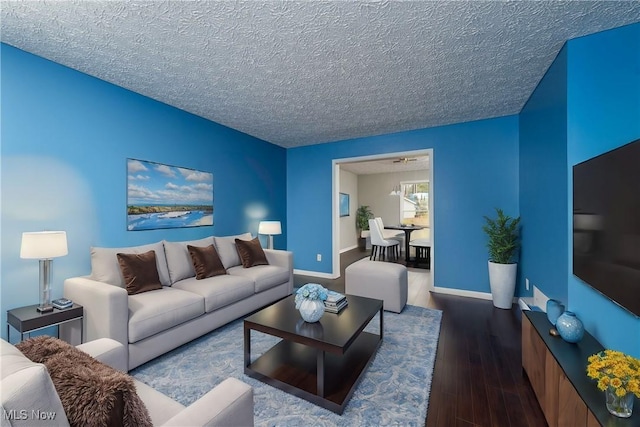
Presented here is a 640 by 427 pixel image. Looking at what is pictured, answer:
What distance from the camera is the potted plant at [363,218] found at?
8492mm

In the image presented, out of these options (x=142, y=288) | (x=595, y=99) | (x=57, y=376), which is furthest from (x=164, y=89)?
(x=595, y=99)

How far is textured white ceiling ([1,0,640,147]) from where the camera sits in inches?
67.9

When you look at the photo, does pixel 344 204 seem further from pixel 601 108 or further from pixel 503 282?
pixel 601 108

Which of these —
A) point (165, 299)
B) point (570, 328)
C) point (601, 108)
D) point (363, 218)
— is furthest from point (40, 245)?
point (363, 218)

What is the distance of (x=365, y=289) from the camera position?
3.35 m

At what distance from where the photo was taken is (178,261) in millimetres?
2918

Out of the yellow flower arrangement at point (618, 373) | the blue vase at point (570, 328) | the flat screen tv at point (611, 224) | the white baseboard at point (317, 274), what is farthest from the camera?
the white baseboard at point (317, 274)

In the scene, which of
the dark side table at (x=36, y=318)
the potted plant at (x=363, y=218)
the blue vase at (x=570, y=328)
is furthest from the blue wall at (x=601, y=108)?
the potted plant at (x=363, y=218)

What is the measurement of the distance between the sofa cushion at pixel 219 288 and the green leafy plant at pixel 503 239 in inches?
121

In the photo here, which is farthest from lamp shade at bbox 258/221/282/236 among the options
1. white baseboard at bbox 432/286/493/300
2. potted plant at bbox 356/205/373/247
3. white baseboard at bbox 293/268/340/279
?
potted plant at bbox 356/205/373/247

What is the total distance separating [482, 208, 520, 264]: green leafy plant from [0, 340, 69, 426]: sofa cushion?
157 inches

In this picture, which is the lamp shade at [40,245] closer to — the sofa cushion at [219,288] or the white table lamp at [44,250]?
the white table lamp at [44,250]

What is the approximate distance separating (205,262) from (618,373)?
3.15 metres

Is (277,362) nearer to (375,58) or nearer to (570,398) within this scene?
(570,398)
